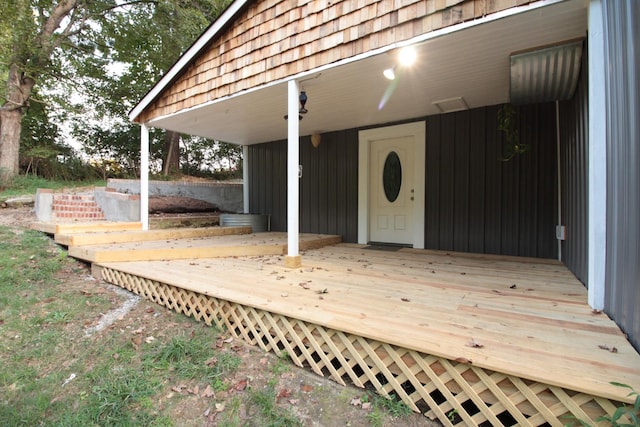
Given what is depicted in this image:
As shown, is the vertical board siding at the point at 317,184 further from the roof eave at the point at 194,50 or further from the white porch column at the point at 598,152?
the white porch column at the point at 598,152

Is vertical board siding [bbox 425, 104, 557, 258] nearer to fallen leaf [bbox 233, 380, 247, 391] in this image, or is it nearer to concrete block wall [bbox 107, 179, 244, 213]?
fallen leaf [bbox 233, 380, 247, 391]

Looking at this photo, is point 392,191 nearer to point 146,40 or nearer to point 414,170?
point 414,170

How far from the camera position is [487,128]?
14.2 ft

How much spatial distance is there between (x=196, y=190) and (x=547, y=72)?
22.2 feet

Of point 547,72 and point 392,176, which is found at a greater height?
point 547,72

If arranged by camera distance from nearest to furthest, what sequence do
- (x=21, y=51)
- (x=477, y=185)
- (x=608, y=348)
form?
(x=608, y=348)
(x=477, y=185)
(x=21, y=51)

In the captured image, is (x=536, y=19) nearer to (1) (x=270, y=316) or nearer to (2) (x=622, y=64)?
(2) (x=622, y=64)

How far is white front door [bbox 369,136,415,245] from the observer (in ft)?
16.5

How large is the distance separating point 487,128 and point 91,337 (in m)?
5.03

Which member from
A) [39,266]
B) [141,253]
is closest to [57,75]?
[39,266]

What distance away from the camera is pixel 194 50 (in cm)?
427

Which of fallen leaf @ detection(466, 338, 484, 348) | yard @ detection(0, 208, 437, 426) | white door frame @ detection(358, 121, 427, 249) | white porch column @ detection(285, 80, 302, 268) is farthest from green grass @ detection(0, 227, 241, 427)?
white door frame @ detection(358, 121, 427, 249)

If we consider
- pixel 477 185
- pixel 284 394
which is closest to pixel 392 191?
pixel 477 185

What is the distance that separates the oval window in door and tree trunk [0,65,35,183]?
9068 mm
